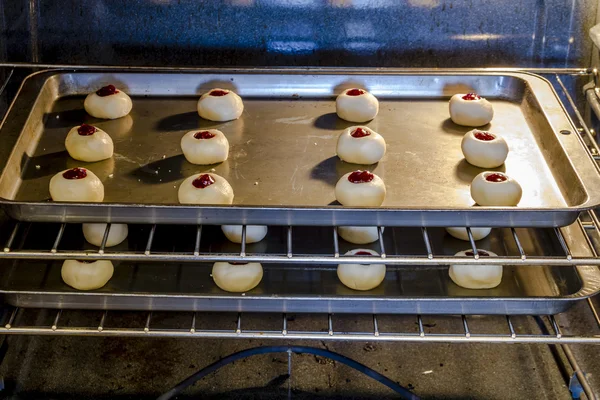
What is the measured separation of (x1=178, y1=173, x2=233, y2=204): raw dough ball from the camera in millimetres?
1894

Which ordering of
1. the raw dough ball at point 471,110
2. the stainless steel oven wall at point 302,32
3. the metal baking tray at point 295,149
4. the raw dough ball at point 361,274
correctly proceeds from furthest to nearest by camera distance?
1. the stainless steel oven wall at point 302,32
2. the raw dough ball at point 471,110
3. the raw dough ball at point 361,274
4. the metal baking tray at point 295,149

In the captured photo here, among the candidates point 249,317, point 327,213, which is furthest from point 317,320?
point 327,213

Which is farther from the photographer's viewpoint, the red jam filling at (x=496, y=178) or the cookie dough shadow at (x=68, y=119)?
the cookie dough shadow at (x=68, y=119)

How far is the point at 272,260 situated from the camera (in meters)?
1.61

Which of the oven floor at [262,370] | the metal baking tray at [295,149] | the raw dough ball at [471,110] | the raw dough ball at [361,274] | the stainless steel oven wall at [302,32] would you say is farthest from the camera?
the stainless steel oven wall at [302,32]

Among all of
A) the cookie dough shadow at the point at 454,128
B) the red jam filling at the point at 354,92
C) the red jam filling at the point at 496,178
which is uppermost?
the red jam filling at the point at 354,92

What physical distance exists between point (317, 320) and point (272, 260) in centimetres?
75

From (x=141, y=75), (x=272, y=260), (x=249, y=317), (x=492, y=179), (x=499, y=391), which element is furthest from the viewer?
(x=141, y=75)

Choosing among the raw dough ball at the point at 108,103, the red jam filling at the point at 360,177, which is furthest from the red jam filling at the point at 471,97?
the raw dough ball at the point at 108,103

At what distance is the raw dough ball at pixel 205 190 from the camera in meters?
1.89

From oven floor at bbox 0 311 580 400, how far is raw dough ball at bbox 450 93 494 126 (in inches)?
26.7

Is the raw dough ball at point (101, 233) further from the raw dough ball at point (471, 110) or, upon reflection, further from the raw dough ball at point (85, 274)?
the raw dough ball at point (471, 110)

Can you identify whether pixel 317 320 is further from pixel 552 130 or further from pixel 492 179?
pixel 552 130

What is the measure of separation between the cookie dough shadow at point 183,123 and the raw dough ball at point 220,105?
0.07ft
